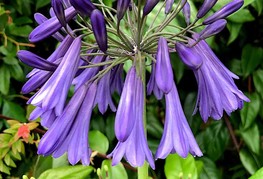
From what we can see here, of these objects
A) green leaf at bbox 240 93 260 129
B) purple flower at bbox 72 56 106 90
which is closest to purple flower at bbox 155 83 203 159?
purple flower at bbox 72 56 106 90

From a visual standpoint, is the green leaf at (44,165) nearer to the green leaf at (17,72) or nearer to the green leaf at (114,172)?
the green leaf at (114,172)

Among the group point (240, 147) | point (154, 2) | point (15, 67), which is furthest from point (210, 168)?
point (154, 2)

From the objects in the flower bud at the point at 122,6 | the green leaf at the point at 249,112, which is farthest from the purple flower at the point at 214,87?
the green leaf at the point at 249,112

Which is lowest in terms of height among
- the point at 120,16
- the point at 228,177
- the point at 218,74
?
the point at 228,177

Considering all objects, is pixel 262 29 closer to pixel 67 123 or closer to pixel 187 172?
pixel 187 172

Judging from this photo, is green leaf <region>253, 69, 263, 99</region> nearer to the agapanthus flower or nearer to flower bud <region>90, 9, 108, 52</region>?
the agapanthus flower
